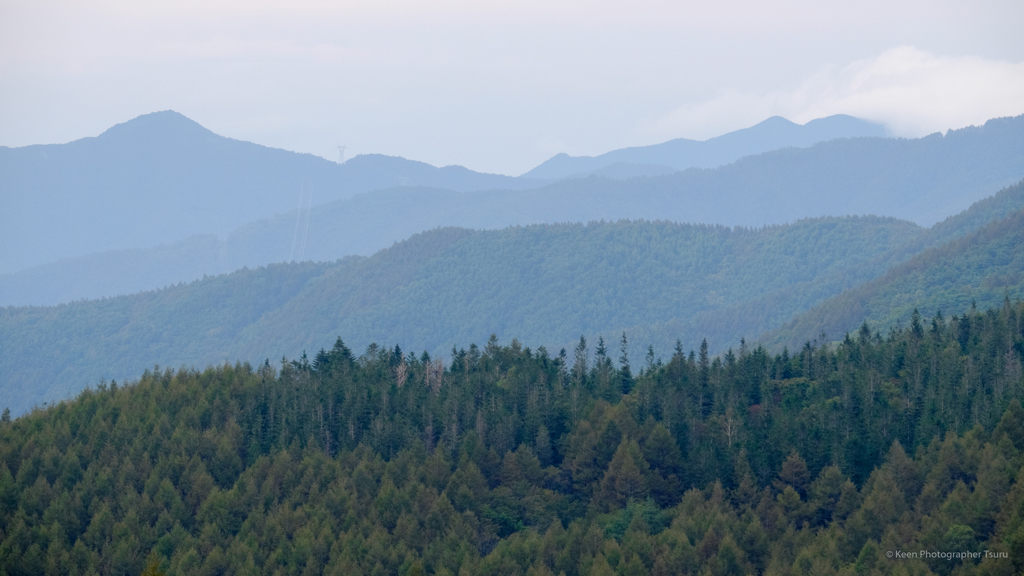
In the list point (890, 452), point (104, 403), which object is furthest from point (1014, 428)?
point (104, 403)

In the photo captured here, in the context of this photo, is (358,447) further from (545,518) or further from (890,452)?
(890,452)

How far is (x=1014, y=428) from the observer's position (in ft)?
336

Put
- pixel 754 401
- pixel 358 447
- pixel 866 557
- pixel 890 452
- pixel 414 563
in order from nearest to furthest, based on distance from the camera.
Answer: pixel 866 557
pixel 414 563
pixel 890 452
pixel 358 447
pixel 754 401

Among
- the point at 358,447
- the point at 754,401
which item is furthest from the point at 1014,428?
the point at 358,447

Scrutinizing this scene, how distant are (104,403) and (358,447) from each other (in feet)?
114

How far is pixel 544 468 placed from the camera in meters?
119

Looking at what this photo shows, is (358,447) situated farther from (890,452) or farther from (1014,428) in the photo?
(1014,428)

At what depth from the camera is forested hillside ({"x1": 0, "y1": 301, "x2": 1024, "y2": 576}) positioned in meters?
97.2

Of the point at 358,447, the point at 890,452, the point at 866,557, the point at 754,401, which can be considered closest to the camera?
the point at 866,557

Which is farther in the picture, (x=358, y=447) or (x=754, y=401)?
(x=754, y=401)

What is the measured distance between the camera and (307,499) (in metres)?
113

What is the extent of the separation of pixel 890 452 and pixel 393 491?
47.7 metres

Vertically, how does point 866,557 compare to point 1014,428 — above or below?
below

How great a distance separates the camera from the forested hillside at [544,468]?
97.2 meters
